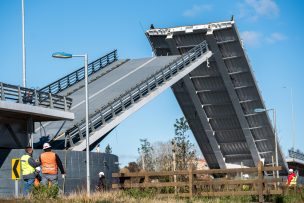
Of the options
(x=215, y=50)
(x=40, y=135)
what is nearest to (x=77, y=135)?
(x=40, y=135)

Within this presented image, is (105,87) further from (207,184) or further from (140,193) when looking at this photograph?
(207,184)

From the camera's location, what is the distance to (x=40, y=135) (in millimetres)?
33531

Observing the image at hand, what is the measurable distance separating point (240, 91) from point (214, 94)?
2.46 meters

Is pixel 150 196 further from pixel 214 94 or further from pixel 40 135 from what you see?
pixel 214 94

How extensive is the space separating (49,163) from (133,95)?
19.5 metres

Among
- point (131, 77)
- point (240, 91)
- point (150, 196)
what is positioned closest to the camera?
point (150, 196)

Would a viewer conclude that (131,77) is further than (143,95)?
Yes

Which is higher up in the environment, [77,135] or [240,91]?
[240,91]

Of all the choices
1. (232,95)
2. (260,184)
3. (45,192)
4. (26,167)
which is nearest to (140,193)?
(260,184)

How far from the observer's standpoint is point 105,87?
41031mm

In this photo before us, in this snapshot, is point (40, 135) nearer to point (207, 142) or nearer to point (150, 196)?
point (150, 196)

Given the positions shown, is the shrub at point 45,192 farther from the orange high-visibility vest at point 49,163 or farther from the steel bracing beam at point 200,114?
the steel bracing beam at point 200,114

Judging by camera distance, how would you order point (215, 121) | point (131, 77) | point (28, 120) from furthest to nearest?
point (215, 121) < point (131, 77) < point (28, 120)

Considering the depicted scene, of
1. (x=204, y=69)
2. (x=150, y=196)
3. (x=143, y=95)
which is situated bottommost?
(x=150, y=196)
